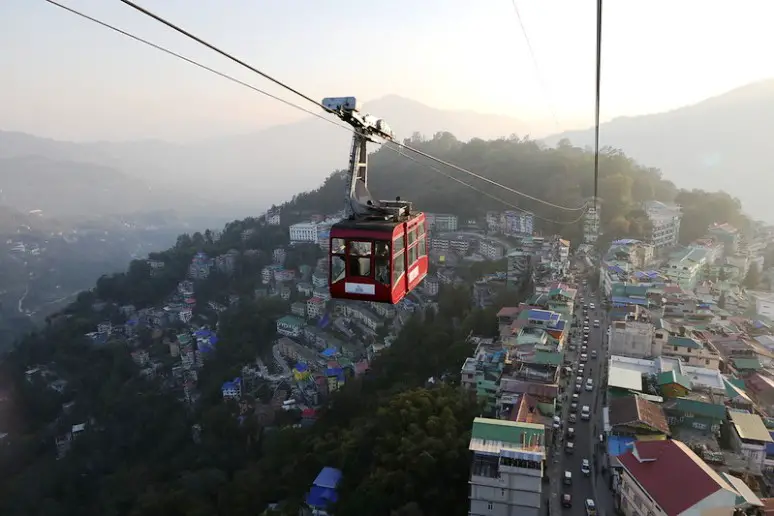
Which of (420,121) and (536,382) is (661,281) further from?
(420,121)

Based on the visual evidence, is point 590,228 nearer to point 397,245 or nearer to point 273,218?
point 397,245

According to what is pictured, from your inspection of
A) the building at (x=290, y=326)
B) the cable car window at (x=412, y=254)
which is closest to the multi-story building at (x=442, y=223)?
the building at (x=290, y=326)

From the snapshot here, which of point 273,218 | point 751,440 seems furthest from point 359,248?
point 273,218

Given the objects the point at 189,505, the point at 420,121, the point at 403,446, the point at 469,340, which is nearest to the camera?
the point at 403,446

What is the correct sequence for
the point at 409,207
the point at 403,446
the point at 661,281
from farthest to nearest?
the point at 661,281 → the point at 403,446 → the point at 409,207

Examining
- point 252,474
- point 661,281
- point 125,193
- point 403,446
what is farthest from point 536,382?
→ point 125,193

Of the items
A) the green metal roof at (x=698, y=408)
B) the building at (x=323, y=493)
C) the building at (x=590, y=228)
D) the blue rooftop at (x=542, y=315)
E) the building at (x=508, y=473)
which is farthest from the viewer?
the building at (x=590, y=228)

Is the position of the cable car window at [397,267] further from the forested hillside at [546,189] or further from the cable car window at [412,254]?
the forested hillside at [546,189]
